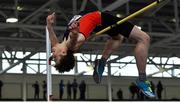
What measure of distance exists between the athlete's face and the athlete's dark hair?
0.15 feet

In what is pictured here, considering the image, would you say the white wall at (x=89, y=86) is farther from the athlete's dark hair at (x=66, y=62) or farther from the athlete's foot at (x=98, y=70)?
the athlete's dark hair at (x=66, y=62)

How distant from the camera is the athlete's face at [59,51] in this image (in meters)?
6.70

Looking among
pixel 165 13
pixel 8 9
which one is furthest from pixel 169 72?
pixel 8 9

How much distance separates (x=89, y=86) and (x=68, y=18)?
1385 centimetres

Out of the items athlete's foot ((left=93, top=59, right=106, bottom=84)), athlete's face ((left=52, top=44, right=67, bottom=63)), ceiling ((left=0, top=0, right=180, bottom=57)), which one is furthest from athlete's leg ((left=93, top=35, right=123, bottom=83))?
ceiling ((left=0, top=0, right=180, bottom=57))

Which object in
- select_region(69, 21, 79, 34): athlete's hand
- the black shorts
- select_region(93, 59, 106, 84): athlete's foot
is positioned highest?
the black shorts

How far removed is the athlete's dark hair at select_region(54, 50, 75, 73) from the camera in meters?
6.73

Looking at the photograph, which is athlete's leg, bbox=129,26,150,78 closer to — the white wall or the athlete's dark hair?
the athlete's dark hair

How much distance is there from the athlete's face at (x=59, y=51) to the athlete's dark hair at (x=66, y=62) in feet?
0.15

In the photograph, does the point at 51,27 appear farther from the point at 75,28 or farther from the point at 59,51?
the point at 75,28

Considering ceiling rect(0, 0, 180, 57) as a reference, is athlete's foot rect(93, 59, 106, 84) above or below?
below

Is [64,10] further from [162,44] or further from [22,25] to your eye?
[162,44]

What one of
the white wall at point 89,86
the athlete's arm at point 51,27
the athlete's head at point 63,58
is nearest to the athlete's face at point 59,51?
the athlete's head at point 63,58

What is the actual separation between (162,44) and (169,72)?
11489 millimetres
